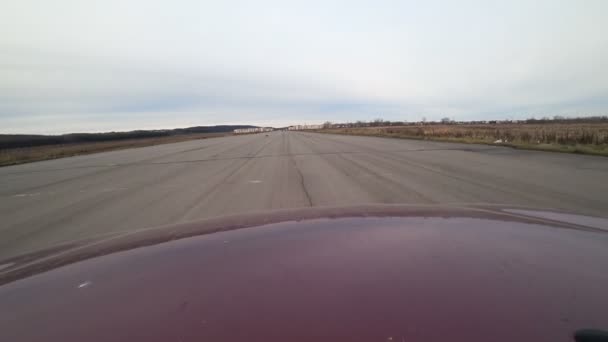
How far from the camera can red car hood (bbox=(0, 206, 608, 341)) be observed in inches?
52.2

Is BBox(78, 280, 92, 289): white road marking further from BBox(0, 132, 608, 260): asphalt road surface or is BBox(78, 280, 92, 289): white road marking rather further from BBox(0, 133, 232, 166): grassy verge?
BBox(0, 133, 232, 166): grassy verge

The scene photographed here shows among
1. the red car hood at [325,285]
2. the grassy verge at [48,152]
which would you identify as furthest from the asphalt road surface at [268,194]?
the grassy verge at [48,152]

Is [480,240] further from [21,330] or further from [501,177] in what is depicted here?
[501,177]

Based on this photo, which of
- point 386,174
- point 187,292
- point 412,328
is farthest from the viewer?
point 386,174

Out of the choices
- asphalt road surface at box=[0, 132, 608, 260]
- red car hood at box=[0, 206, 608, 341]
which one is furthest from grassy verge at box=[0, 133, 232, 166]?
red car hood at box=[0, 206, 608, 341]

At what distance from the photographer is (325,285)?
1734mm

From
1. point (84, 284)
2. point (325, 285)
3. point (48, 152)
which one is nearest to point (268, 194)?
point (84, 284)

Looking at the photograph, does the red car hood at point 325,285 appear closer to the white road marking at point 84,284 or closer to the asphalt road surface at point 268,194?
the white road marking at point 84,284

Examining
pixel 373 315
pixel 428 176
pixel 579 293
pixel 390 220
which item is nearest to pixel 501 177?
pixel 428 176

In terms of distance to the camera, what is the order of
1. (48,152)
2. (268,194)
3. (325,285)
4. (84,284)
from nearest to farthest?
(325,285) → (84,284) → (268,194) → (48,152)

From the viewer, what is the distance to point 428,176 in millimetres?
10211

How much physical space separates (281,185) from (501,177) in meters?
6.71

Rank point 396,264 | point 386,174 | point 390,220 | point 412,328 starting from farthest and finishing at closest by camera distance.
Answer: point 386,174 → point 390,220 → point 396,264 → point 412,328

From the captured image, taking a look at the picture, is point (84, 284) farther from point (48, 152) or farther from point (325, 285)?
point (48, 152)
